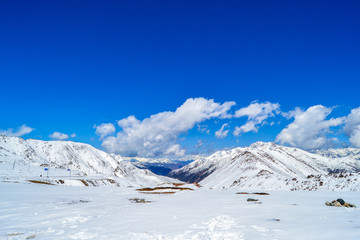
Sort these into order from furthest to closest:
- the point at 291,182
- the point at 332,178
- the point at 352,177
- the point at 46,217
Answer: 1. the point at 291,182
2. the point at 332,178
3. the point at 352,177
4. the point at 46,217

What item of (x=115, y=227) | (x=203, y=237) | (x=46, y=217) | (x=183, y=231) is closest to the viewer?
(x=203, y=237)

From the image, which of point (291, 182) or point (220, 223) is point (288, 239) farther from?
point (291, 182)

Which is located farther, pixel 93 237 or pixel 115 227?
pixel 115 227

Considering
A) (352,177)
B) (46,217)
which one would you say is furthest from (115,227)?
(352,177)

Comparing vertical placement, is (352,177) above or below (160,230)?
above

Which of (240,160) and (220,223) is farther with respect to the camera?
(240,160)

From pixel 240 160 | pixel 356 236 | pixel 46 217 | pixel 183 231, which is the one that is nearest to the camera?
pixel 356 236

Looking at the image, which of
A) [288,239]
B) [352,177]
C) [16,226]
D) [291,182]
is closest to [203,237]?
[288,239]

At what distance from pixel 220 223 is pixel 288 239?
5.45 m

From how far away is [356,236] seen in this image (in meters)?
10.1

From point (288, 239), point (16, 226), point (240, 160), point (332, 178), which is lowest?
point (16, 226)

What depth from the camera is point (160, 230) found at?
13.8 meters

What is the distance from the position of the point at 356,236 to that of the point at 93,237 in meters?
12.5

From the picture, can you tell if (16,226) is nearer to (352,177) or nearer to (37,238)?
(37,238)
